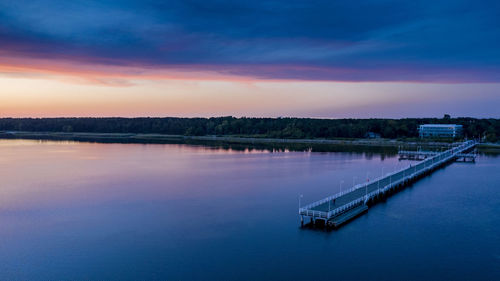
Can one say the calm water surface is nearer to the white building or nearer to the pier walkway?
the pier walkway

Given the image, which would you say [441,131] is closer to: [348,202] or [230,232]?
[348,202]

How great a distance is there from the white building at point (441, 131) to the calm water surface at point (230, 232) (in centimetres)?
10021

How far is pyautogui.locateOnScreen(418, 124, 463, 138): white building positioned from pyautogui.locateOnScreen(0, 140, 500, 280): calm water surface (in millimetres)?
100210

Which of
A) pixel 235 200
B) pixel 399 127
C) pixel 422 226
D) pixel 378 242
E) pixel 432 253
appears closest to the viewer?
pixel 432 253

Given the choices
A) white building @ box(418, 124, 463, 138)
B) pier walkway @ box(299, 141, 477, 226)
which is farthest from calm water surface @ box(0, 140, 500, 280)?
white building @ box(418, 124, 463, 138)

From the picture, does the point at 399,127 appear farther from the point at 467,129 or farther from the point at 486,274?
the point at 486,274

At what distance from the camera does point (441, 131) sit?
144 m

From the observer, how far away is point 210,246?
2578 cm

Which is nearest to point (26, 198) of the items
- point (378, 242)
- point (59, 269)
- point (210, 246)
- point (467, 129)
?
point (59, 269)

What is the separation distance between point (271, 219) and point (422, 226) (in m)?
11.9

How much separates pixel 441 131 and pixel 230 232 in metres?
137

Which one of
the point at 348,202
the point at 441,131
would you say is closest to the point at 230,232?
the point at 348,202

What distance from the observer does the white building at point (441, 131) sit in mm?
142750

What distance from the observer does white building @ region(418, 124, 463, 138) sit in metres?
143
